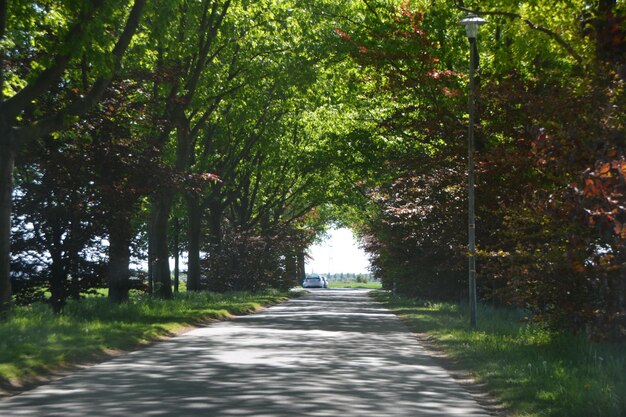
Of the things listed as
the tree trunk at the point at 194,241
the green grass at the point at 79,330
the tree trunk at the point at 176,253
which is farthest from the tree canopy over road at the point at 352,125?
the tree trunk at the point at 176,253

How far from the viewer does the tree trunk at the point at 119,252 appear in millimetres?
21109

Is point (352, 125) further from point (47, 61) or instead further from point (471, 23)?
point (47, 61)

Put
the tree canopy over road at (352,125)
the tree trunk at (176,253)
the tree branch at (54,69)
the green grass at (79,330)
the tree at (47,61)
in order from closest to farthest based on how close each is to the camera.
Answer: the green grass at (79,330)
the tree canopy over road at (352,125)
the tree branch at (54,69)
the tree at (47,61)
the tree trunk at (176,253)

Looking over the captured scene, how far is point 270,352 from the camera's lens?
1526 centimetres

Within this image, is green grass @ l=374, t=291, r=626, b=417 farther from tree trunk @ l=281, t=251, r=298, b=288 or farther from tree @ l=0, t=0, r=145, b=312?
tree trunk @ l=281, t=251, r=298, b=288


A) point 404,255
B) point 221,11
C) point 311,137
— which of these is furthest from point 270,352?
point 311,137

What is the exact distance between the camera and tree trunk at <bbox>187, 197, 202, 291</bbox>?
132 ft

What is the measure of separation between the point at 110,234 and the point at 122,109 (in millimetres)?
3009

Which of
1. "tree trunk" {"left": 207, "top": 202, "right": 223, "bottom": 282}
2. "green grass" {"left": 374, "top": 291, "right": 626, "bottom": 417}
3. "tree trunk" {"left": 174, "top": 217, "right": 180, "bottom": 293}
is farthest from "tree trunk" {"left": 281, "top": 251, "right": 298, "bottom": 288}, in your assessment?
"green grass" {"left": 374, "top": 291, "right": 626, "bottom": 417}

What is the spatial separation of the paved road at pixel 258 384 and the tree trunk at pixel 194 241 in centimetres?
2249

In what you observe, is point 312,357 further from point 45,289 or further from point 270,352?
point 45,289

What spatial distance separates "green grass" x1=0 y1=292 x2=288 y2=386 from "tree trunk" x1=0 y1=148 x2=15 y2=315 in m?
0.48

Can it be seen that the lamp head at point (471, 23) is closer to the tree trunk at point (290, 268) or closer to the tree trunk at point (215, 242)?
the tree trunk at point (215, 242)

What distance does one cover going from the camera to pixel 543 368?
1177 cm
